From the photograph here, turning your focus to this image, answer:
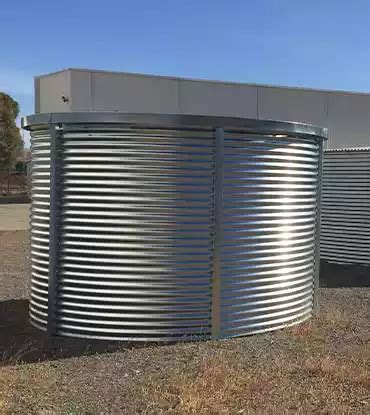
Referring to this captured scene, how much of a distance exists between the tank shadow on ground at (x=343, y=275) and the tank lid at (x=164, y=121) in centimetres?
429

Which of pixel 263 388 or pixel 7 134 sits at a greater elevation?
pixel 7 134

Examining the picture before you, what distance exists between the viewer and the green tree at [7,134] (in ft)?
148

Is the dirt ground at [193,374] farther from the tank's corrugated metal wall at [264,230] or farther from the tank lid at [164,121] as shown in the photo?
the tank lid at [164,121]

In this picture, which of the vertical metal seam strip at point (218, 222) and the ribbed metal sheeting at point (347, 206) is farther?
the ribbed metal sheeting at point (347, 206)

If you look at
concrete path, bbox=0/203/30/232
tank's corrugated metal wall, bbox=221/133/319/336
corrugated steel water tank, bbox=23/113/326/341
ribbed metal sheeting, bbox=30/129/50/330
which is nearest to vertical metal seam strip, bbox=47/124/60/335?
corrugated steel water tank, bbox=23/113/326/341

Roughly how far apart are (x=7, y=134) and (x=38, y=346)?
134ft

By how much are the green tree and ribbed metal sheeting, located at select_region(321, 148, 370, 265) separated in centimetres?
3620

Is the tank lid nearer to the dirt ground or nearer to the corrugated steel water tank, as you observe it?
the corrugated steel water tank

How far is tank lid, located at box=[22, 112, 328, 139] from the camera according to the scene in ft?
20.4

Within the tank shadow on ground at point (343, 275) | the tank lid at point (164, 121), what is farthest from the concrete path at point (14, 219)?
the tank lid at point (164, 121)

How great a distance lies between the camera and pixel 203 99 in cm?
2927

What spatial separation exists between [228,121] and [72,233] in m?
2.00

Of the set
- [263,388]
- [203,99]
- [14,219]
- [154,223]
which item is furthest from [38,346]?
[203,99]

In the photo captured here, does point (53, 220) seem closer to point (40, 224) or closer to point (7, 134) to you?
point (40, 224)
